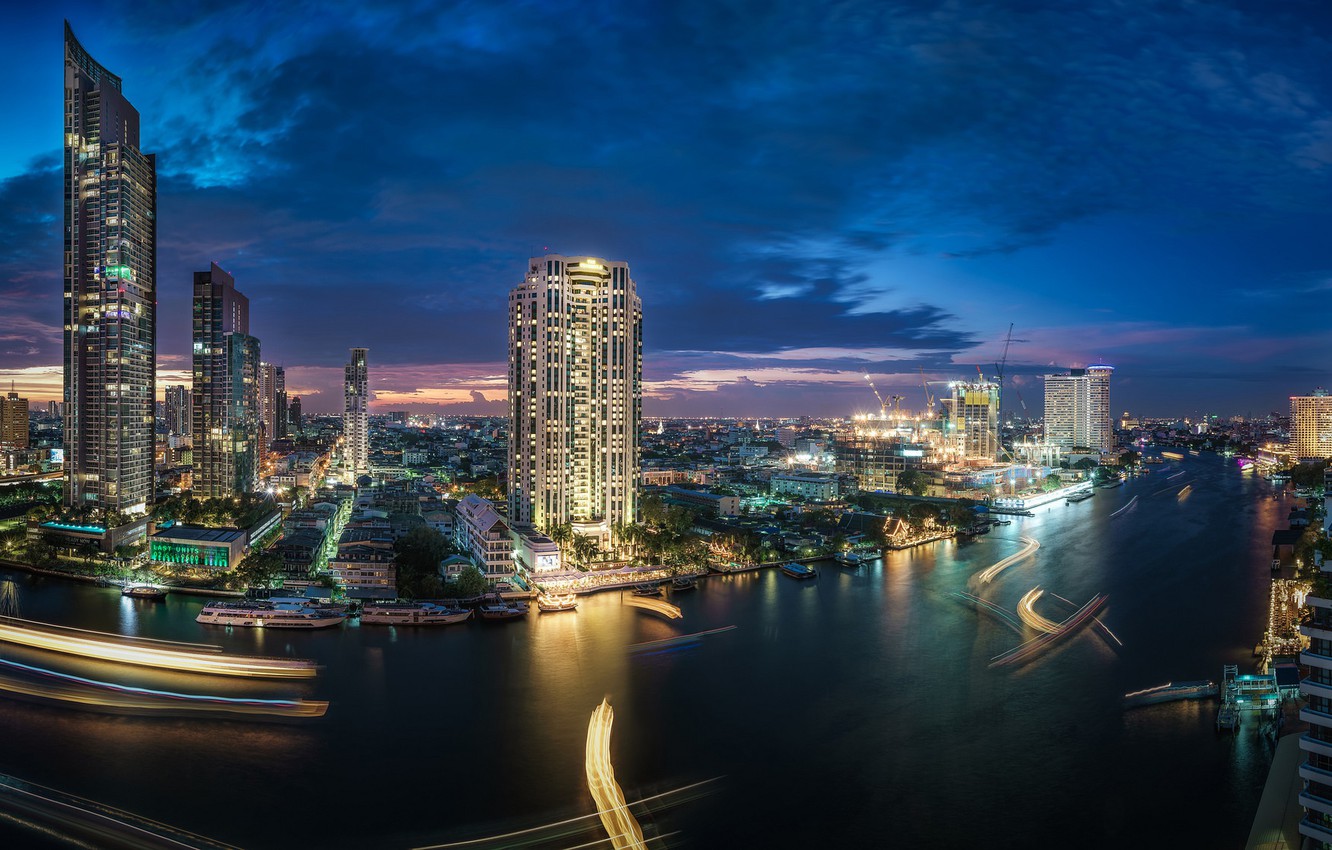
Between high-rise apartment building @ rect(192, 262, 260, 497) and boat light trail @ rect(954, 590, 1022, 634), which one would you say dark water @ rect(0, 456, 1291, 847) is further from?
high-rise apartment building @ rect(192, 262, 260, 497)

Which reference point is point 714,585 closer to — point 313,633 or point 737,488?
point 313,633

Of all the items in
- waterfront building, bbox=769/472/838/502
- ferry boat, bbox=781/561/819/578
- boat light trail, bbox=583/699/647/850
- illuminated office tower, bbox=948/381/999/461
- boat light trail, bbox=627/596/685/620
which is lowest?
boat light trail, bbox=583/699/647/850

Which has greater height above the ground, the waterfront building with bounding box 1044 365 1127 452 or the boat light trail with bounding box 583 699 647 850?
the waterfront building with bounding box 1044 365 1127 452

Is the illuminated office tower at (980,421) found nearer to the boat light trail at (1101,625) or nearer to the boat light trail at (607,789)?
the boat light trail at (1101,625)

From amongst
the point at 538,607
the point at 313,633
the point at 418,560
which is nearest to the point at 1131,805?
the point at 538,607

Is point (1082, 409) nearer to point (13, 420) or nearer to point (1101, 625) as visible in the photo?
point (1101, 625)

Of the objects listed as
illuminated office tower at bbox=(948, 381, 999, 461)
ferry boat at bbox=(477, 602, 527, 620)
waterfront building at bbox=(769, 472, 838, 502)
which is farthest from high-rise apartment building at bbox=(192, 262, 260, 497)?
illuminated office tower at bbox=(948, 381, 999, 461)
